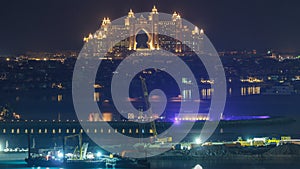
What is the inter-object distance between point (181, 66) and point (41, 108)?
2127cm

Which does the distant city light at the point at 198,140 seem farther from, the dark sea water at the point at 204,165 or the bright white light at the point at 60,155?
the bright white light at the point at 60,155

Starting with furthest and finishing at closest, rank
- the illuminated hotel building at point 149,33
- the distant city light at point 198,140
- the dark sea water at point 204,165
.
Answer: the illuminated hotel building at point 149,33 < the distant city light at point 198,140 < the dark sea water at point 204,165

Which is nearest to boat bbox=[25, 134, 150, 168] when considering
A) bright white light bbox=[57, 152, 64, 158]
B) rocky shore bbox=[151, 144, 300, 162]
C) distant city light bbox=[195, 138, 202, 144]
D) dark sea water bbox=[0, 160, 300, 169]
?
bright white light bbox=[57, 152, 64, 158]

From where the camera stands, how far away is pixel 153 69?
140ft

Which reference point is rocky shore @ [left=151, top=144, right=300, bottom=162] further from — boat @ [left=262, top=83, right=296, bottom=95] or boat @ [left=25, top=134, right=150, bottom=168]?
boat @ [left=262, top=83, right=296, bottom=95]

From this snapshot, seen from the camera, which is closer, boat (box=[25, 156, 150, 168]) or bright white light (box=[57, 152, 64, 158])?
boat (box=[25, 156, 150, 168])

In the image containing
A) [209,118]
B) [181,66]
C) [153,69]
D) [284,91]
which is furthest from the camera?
[181,66]

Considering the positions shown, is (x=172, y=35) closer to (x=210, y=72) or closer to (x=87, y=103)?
(x=210, y=72)

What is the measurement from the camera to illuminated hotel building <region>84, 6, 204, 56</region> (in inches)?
1945

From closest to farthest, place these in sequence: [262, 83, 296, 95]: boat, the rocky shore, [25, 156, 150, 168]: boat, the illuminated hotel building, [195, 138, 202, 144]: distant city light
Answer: [25, 156, 150, 168]: boat → the rocky shore → [195, 138, 202, 144]: distant city light → [262, 83, 296, 95]: boat → the illuminated hotel building

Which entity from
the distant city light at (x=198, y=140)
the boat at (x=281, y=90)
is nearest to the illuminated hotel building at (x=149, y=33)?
the boat at (x=281, y=90)

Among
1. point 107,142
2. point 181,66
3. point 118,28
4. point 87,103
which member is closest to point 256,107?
point 87,103

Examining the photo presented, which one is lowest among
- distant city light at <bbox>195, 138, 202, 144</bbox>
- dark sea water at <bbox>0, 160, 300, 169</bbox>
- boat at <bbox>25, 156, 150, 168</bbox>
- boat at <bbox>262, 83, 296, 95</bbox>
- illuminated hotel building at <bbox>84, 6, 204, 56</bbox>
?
dark sea water at <bbox>0, 160, 300, 169</bbox>

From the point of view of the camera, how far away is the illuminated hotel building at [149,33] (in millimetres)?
49406
